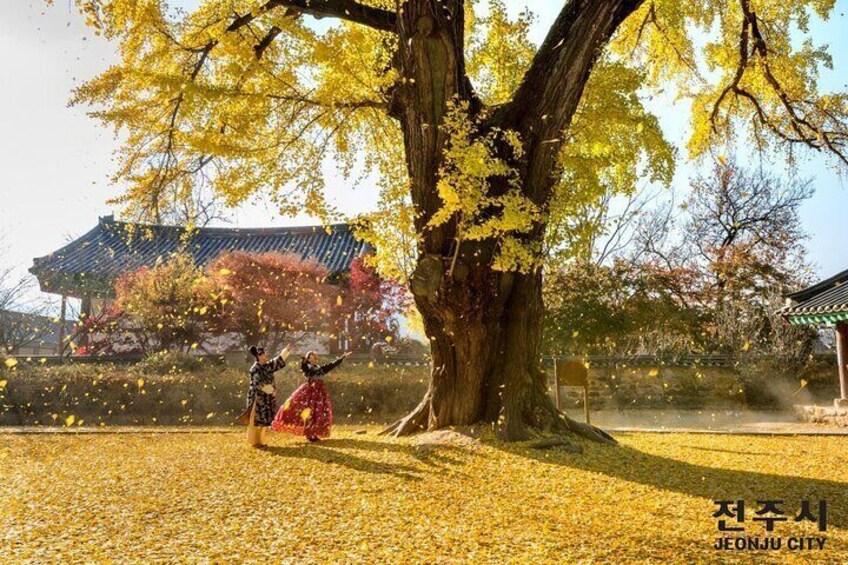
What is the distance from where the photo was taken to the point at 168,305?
645 inches

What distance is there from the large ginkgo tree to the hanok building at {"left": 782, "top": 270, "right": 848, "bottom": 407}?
4.21 meters

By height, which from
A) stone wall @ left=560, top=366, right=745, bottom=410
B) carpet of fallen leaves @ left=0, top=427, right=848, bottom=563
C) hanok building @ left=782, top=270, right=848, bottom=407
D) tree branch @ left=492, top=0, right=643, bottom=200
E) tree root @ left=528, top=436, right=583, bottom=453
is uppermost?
tree branch @ left=492, top=0, right=643, bottom=200

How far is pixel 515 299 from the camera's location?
8.54 meters

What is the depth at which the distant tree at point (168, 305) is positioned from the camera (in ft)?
53.2

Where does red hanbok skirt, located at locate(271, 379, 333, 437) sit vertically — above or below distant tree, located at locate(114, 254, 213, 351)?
below

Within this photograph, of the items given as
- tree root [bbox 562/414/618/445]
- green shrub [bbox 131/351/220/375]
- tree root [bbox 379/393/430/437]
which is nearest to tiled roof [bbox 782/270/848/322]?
tree root [bbox 562/414/618/445]

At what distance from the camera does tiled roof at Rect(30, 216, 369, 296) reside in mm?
20312

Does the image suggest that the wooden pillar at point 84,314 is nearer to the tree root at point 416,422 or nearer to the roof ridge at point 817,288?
the tree root at point 416,422

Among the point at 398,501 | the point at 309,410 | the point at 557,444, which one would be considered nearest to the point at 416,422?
the point at 309,410

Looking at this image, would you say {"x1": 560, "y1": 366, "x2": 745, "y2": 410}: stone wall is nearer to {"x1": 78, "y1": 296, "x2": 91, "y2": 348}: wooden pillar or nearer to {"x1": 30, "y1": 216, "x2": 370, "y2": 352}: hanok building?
{"x1": 30, "y1": 216, "x2": 370, "y2": 352}: hanok building

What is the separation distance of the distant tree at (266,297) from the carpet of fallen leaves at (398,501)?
7308 mm

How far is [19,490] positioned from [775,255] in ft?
74.7

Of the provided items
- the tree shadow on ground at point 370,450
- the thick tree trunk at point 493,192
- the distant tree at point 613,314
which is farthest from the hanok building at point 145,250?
the thick tree trunk at point 493,192

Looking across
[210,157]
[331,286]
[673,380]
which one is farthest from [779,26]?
[331,286]
